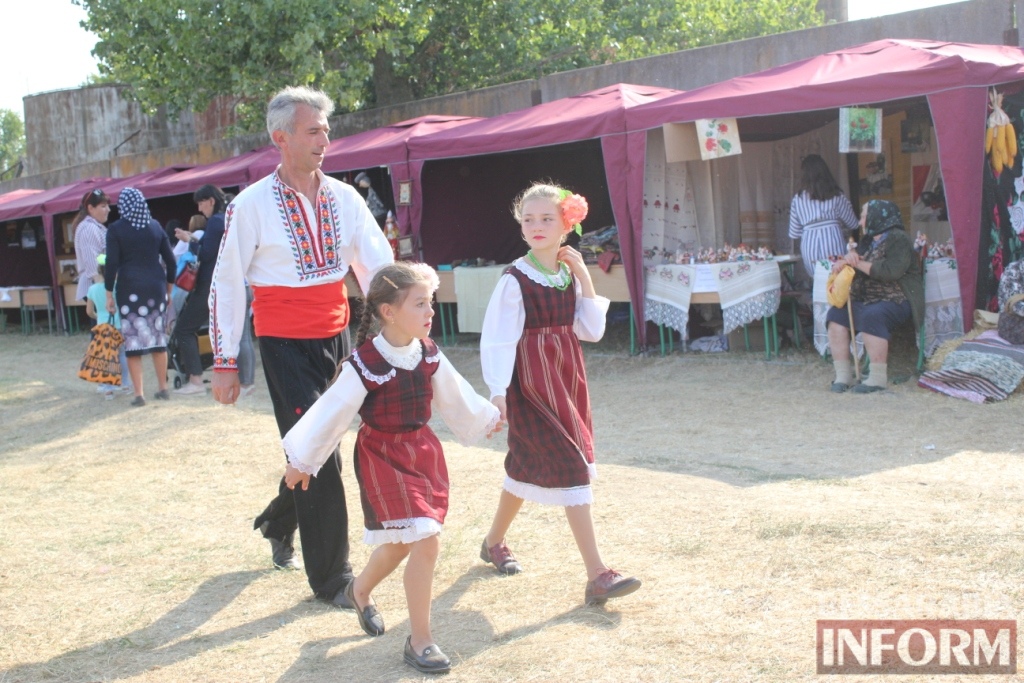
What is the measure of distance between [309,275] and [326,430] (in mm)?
740

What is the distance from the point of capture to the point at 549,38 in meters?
17.4

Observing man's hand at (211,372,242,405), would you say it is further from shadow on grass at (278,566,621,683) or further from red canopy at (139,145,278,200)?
red canopy at (139,145,278,200)

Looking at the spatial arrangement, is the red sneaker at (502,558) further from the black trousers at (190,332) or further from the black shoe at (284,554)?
the black trousers at (190,332)

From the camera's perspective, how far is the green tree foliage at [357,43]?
1470 cm

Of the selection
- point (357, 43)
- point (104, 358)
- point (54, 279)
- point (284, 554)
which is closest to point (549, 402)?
point (284, 554)

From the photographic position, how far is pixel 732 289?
8.86 metres

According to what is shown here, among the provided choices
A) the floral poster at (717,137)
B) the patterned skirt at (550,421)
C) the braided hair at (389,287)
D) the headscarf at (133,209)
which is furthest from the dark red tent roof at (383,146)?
the braided hair at (389,287)

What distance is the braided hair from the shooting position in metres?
3.34

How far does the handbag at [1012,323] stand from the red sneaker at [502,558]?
4.42m

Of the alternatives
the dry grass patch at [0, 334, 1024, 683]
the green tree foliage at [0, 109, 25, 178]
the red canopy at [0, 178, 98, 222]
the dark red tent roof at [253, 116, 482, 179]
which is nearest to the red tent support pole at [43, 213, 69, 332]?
the red canopy at [0, 178, 98, 222]

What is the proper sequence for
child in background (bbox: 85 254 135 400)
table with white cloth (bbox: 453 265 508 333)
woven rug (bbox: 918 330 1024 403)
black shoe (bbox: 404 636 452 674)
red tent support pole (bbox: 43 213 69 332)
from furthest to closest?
red tent support pole (bbox: 43 213 69 332) < table with white cloth (bbox: 453 265 508 333) < child in background (bbox: 85 254 135 400) < woven rug (bbox: 918 330 1024 403) < black shoe (bbox: 404 636 452 674)

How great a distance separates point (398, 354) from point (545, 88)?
11001mm

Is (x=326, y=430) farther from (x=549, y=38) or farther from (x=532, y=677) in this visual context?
(x=549, y=38)

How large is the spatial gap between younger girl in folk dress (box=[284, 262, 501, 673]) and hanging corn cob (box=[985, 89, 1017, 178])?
5387mm
